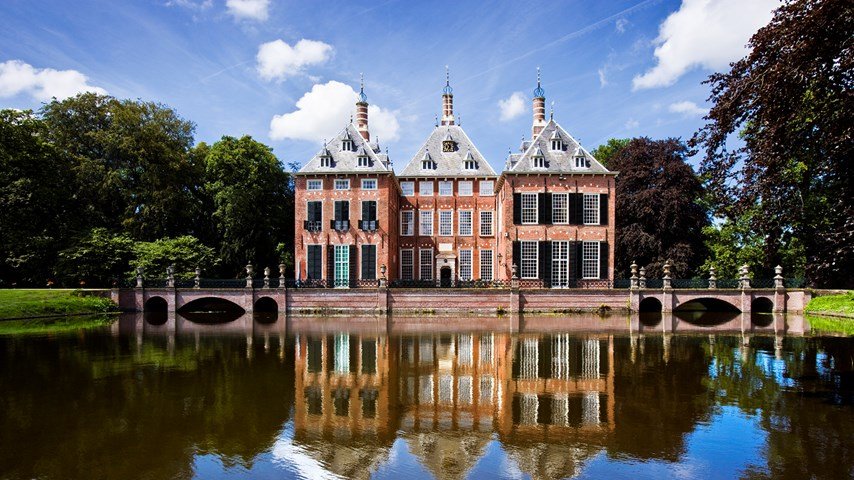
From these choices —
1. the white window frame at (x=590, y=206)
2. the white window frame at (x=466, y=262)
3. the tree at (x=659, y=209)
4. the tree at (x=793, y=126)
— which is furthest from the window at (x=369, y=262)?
the tree at (x=793, y=126)

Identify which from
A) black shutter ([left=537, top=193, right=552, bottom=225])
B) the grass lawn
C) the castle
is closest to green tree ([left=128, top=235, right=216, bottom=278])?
the grass lawn

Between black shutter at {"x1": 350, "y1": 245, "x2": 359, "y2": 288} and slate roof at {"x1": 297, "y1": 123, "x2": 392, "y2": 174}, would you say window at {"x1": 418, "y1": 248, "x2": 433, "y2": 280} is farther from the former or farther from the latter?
slate roof at {"x1": 297, "y1": 123, "x2": 392, "y2": 174}

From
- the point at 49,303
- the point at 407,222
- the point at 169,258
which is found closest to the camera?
the point at 49,303

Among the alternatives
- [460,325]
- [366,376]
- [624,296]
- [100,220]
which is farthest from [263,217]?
[366,376]

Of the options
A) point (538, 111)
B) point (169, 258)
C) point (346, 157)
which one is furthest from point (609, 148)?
point (169, 258)

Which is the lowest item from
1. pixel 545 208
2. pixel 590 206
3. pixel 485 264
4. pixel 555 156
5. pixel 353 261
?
pixel 485 264

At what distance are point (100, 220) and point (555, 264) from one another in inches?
1173

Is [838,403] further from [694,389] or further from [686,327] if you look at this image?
[686,327]

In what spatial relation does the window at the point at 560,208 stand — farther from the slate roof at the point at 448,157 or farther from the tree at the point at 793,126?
the tree at the point at 793,126

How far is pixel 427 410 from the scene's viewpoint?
9266mm

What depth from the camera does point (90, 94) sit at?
117ft

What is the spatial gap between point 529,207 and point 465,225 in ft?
17.4

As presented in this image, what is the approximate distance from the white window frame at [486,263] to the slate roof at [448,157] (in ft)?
16.5

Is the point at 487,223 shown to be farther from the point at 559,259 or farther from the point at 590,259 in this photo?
the point at 590,259
